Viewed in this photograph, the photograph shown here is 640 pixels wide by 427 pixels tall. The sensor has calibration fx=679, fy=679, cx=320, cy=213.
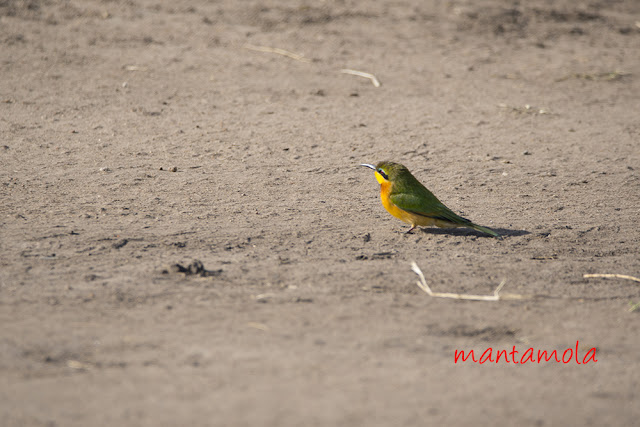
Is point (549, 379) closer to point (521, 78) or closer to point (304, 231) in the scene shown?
point (304, 231)

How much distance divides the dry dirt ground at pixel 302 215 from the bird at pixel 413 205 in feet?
0.47

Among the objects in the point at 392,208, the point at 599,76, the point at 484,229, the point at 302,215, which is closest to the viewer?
the point at 484,229

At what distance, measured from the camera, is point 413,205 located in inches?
191

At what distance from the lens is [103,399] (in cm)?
283

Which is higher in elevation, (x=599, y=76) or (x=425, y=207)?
(x=599, y=76)

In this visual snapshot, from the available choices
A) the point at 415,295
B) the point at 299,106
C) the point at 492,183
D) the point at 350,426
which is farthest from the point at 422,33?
the point at 350,426

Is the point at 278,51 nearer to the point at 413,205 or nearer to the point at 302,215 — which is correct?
the point at 302,215

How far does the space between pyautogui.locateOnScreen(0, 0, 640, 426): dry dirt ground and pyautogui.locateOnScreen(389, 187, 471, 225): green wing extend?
0.20 m

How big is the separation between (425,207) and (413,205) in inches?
3.5

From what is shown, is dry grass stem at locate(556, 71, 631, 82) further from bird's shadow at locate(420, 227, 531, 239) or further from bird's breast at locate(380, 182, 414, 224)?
bird's breast at locate(380, 182, 414, 224)

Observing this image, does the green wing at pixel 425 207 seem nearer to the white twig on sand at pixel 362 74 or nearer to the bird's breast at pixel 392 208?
the bird's breast at pixel 392 208

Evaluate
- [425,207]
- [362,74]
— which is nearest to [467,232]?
[425,207]

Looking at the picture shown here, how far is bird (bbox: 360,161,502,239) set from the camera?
4859 millimetres

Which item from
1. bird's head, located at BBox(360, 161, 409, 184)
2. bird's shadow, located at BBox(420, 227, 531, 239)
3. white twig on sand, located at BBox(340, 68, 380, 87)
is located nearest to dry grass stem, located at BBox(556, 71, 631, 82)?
white twig on sand, located at BBox(340, 68, 380, 87)
